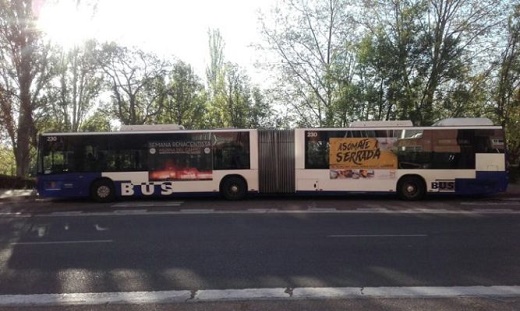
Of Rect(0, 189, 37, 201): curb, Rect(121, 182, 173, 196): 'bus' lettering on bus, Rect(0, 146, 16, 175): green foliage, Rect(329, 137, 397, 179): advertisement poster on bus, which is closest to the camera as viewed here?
Rect(329, 137, 397, 179): advertisement poster on bus

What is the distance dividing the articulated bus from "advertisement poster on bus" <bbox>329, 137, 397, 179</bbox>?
0.04 meters

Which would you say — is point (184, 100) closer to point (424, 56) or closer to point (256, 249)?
point (424, 56)

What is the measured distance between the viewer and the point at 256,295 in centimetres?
627

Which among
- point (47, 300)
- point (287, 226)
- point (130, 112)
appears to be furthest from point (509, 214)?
point (130, 112)

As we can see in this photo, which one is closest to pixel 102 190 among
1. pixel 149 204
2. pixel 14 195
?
pixel 149 204

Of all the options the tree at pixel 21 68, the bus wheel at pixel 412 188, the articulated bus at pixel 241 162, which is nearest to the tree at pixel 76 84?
the tree at pixel 21 68

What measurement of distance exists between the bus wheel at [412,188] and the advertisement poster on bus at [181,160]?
6801 mm

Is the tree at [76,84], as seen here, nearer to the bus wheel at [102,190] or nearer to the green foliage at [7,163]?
the bus wheel at [102,190]

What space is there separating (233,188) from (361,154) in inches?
185

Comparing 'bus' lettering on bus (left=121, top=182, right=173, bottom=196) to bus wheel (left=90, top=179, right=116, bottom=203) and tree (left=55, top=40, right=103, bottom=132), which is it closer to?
bus wheel (left=90, top=179, right=116, bottom=203)

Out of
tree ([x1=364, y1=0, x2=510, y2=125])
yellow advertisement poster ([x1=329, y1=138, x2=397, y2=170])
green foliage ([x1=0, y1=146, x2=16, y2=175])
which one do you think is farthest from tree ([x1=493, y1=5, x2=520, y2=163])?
green foliage ([x1=0, y1=146, x2=16, y2=175])

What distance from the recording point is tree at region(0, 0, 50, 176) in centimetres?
2430

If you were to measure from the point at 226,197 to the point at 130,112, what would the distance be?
16.4 m

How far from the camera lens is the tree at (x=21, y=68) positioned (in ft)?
79.7
